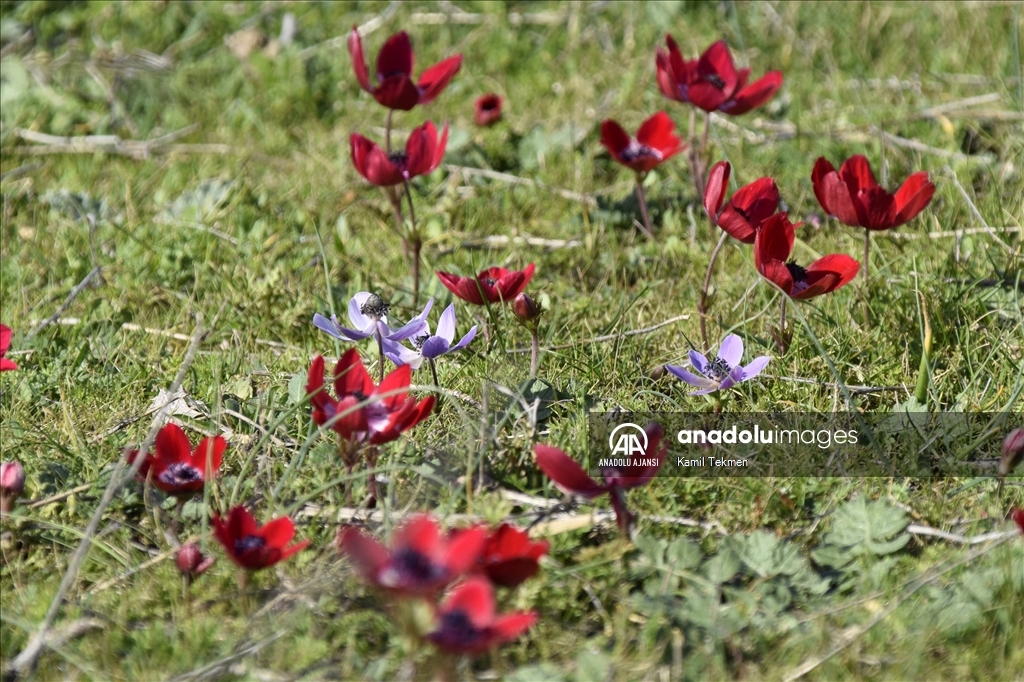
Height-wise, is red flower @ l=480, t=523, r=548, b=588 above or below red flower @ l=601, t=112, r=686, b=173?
below

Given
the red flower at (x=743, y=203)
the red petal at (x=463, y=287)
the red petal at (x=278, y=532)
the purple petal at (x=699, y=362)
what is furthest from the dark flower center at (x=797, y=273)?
the red petal at (x=278, y=532)

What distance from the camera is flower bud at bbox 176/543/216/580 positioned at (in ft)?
5.11

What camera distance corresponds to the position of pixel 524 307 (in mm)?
1921

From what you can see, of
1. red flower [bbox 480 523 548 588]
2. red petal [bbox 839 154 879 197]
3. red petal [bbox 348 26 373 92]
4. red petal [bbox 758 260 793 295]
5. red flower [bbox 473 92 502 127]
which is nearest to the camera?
red flower [bbox 480 523 548 588]

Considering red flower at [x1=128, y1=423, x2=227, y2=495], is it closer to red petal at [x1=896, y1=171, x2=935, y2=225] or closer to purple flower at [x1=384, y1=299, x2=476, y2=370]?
purple flower at [x1=384, y1=299, x2=476, y2=370]

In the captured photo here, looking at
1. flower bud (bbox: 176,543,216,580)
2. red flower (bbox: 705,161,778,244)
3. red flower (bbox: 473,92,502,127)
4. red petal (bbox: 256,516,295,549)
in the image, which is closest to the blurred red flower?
red petal (bbox: 256,516,295,549)

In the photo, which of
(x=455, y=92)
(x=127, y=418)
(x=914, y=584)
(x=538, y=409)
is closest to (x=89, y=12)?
(x=455, y=92)

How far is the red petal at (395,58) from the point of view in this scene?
2457mm

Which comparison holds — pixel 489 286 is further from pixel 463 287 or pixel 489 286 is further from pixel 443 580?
pixel 443 580

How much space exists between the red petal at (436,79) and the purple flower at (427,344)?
68cm

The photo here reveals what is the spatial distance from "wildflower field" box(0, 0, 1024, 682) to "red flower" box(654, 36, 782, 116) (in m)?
0.01

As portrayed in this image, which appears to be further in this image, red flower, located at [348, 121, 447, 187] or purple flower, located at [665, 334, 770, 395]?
red flower, located at [348, 121, 447, 187]

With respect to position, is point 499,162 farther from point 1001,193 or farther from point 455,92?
point 1001,193

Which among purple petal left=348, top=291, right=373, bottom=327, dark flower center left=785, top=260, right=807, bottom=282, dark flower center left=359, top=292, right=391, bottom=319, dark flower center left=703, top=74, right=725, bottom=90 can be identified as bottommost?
purple petal left=348, top=291, right=373, bottom=327
